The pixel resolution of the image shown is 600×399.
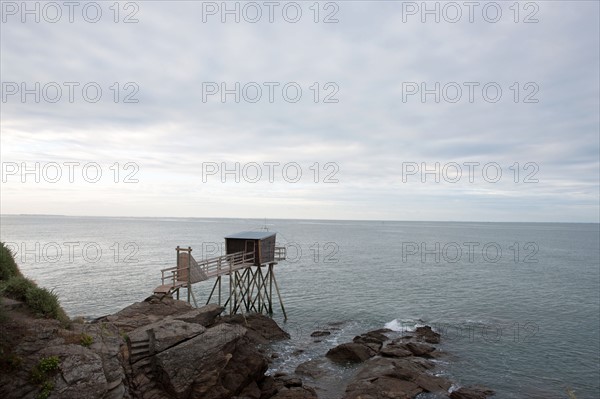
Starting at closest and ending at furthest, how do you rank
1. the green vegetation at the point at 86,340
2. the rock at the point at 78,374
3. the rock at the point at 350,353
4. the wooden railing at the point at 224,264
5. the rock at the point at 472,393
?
the rock at the point at 78,374, the green vegetation at the point at 86,340, the rock at the point at 472,393, the rock at the point at 350,353, the wooden railing at the point at 224,264

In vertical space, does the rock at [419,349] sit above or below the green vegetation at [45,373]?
below

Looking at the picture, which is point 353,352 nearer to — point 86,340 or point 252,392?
point 252,392

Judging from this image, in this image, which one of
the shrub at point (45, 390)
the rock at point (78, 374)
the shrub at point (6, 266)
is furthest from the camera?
the shrub at point (6, 266)

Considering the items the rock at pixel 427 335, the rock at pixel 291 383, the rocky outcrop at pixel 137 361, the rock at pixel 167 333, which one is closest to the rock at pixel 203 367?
the rocky outcrop at pixel 137 361

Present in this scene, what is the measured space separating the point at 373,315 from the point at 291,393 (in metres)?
18.9

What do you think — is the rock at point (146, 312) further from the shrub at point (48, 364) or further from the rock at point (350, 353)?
the rock at point (350, 353)

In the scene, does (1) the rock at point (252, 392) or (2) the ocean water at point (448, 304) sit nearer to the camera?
(1) the rock at point (252, 392)

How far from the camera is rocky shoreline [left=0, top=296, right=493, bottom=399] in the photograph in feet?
38.8

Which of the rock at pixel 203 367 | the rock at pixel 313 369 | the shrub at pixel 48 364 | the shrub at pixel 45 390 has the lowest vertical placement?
the rock at pixel 313 369

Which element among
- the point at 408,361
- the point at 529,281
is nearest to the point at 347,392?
the point at 408,361

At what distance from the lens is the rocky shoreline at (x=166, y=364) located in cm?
1183

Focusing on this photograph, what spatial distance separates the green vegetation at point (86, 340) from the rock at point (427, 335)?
22645 millimetres

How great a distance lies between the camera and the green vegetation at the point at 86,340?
43.3 ft

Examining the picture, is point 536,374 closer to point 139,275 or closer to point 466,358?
point 466,358
